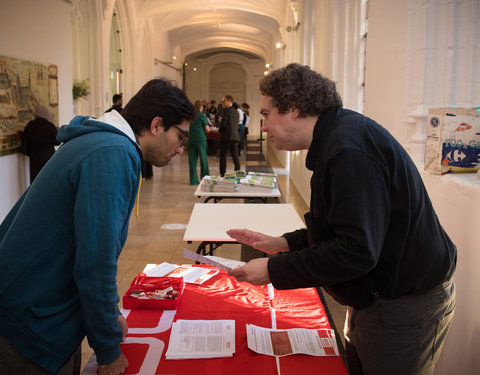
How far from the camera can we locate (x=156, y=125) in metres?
1.75

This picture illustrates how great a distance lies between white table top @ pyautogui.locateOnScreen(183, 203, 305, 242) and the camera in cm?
342

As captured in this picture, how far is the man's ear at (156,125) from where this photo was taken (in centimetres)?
173

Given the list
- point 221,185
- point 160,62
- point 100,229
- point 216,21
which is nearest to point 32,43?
point 221,185

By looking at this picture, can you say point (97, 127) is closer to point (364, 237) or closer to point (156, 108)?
point (156, 108)

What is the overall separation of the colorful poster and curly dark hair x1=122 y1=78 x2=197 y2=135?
205 inches

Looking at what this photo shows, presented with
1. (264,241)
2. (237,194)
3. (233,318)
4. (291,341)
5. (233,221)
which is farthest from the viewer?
(237,194)

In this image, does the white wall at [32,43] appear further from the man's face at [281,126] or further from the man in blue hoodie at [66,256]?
the man's face at [281,126]

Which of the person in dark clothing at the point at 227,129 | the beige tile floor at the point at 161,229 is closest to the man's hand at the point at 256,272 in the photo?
the beige tile floor at the point at 161,229

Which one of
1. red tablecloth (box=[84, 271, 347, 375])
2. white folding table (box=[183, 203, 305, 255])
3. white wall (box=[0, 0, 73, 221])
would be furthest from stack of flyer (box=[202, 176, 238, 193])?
red tablecloth (box=[84, 271, 347, 375])

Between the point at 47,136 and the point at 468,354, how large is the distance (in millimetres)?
6010

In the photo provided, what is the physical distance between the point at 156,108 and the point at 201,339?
87 centimetres

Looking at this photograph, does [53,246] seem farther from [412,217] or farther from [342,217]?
[412,217]

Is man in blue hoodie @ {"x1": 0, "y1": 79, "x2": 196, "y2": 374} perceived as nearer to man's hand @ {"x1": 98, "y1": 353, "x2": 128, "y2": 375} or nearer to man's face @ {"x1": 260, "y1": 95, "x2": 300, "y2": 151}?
man's hand @ {"x1": 98, "y1": 353, "x2": 128, "y2": 375}

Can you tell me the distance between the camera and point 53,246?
146 cm
